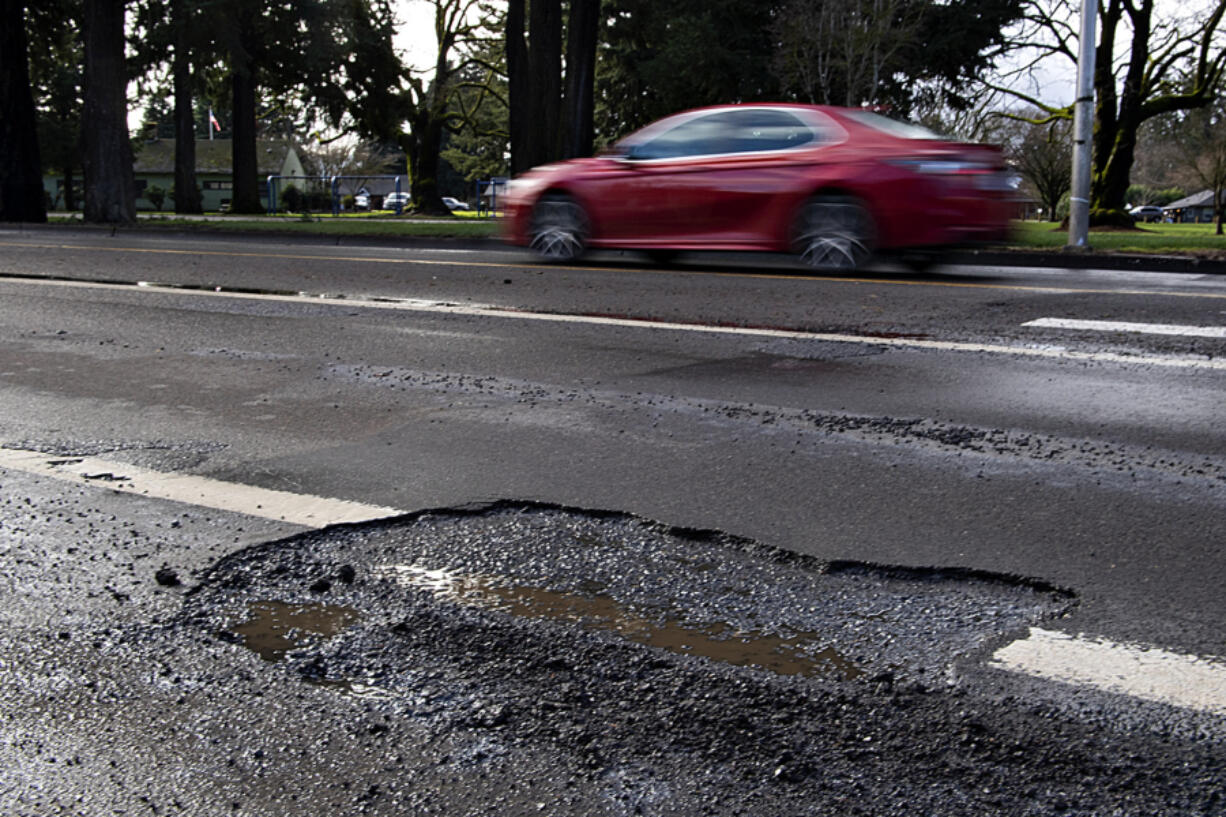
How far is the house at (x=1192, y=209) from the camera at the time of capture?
113856 millimetres

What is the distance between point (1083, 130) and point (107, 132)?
764 inches

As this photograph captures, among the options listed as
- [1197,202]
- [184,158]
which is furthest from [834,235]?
[1197,202]

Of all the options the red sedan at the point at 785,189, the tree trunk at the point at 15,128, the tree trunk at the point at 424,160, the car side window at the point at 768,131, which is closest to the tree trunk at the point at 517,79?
the tree trunk at the point at 15,128

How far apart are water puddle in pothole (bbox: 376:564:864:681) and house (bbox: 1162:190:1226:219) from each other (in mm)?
122856

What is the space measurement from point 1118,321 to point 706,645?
19.6 feet

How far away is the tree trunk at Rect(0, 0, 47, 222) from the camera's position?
2575 cm

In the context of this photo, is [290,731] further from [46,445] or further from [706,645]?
[46,445]

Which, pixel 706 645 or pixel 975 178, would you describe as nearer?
pixel 706 645

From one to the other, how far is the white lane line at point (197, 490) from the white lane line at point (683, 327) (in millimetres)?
3891

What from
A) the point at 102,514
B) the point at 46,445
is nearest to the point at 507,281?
the point at 46,445

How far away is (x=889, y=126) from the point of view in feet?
33.8

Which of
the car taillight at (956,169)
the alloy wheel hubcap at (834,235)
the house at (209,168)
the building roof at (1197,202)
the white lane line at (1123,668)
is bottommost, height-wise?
the white lane line at (1123,668)

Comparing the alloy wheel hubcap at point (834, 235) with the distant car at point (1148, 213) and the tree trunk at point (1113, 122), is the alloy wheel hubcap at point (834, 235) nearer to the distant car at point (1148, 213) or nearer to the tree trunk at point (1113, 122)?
the tree trunk at point (1113, 122)

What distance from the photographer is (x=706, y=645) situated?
258 centimetres
